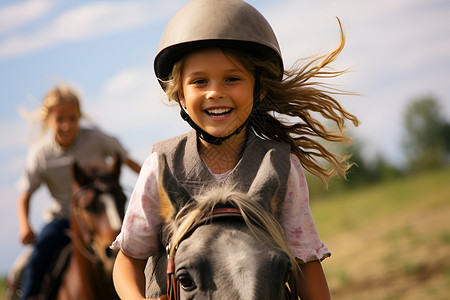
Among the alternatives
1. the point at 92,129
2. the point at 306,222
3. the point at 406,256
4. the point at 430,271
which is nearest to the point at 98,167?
the point at 92,129

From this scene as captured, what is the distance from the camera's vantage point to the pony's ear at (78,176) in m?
5.85

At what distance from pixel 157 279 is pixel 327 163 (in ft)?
4.18

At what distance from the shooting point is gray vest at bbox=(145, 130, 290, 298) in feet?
8.40

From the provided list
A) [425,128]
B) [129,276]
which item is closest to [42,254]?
[129,276]

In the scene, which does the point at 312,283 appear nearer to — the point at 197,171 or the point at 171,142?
the point at 197,171

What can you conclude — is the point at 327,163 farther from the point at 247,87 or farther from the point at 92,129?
the point at 92,129

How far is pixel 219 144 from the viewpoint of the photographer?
8.93 ft

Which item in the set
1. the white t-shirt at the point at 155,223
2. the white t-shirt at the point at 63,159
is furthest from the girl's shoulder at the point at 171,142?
the white t-shirt at the point at 63,159

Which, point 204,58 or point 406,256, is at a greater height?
point 204,58

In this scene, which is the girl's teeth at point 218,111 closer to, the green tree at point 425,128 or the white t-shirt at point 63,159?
the white t-shirt at point 63,159

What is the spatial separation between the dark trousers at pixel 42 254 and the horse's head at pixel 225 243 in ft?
14.6

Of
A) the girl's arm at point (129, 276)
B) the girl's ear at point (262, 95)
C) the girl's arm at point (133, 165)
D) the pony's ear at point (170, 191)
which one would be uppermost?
the girl's ear at point (262, 95)

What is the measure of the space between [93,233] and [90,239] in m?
0.07

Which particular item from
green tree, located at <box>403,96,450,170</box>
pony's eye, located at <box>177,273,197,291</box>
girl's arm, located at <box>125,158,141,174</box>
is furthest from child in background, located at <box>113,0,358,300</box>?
green tree, located at <box>403,96,450,170</box>
